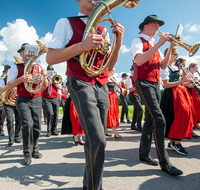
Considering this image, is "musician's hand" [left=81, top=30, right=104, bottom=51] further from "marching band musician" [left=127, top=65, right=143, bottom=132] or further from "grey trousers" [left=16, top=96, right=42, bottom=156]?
"marching band musician" [left=127, top=65, right=143, bottom=132]

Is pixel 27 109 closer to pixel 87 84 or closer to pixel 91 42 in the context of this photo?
pixel 87 84

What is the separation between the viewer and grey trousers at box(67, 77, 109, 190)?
1.52m

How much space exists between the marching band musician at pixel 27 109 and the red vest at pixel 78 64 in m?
1.92

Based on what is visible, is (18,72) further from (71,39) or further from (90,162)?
(90,162)

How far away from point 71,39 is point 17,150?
11.9ft

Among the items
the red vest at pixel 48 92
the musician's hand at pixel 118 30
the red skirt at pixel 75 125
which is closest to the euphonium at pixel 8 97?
the red vest at pixel 48 92

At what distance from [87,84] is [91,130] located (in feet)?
1.52

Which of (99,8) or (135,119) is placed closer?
(99,8)

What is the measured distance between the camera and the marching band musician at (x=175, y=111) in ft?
11.4

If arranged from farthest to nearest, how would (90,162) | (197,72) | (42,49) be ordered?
1. (197,72)
2. (42,49)
3. (90,162)

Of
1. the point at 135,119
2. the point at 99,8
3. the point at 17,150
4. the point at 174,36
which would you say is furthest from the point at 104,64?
the point at 135,119

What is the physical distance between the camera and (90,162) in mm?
1536

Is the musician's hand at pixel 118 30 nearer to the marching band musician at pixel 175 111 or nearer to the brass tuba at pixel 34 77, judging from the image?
the marching band musician at pixel 175 111

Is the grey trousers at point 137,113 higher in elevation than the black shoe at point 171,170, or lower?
higher
